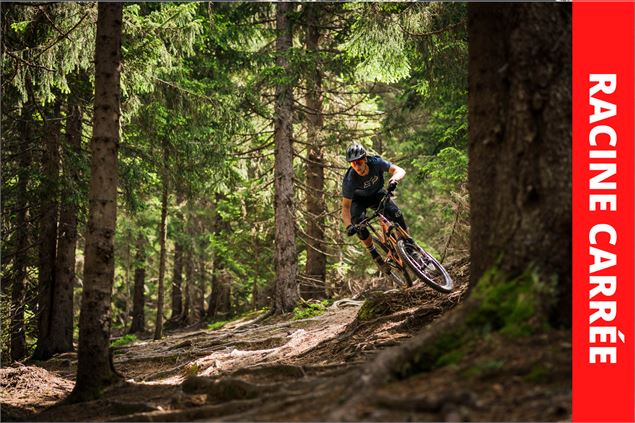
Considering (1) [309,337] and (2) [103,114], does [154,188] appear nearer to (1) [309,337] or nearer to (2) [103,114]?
(1) [309,337]

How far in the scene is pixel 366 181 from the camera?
30.3 feet

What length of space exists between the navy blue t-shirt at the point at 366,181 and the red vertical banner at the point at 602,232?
3919 mm

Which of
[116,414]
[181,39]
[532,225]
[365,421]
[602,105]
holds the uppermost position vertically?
[181,39]

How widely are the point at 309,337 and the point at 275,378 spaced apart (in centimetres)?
387

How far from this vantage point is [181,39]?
1224 centimetres

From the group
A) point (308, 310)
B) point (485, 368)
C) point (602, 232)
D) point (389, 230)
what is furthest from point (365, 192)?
point (308, 310)

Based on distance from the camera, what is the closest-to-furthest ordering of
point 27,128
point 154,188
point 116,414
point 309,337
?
1. point 116,414
2. point 309,337
3. point 27,128
4. point 154,188

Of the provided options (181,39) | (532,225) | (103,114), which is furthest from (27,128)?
(532,225)

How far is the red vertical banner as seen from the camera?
4391 mm

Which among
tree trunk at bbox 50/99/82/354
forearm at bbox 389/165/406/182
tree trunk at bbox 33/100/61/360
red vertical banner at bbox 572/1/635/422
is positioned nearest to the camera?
red vertical banner at bbox 572/1/635/422

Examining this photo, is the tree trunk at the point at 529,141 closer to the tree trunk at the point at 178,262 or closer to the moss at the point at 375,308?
the moss at the point at 375,308

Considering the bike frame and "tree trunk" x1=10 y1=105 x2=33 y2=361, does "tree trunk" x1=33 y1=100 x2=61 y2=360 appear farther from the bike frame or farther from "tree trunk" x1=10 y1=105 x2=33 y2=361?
the bike frame

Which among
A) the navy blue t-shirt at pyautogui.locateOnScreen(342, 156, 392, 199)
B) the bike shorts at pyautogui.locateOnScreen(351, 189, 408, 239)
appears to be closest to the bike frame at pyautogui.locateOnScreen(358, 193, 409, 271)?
the bike shorts at pyautogui.locateOnScreen(351, 189, 408, 239)

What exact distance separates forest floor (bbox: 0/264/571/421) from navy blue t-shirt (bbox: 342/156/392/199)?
5.64 feet
